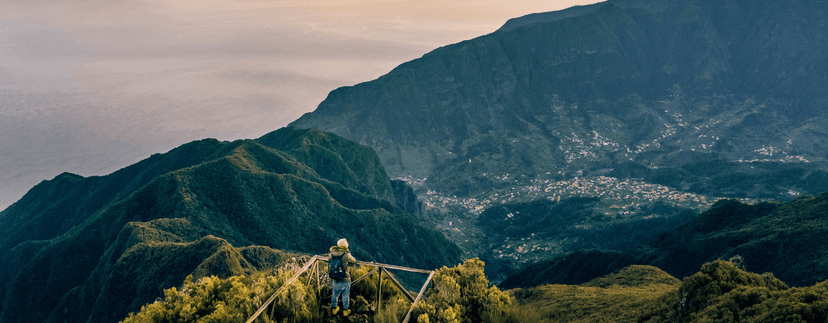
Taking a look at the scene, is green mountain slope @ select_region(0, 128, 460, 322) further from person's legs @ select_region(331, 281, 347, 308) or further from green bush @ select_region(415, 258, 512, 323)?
green bush @ select_region(415, 258, 512, 323)

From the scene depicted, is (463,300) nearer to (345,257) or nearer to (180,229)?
(345,257)

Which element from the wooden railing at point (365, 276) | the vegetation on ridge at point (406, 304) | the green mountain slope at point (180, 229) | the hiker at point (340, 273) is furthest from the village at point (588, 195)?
the hiker at point (340, 273)

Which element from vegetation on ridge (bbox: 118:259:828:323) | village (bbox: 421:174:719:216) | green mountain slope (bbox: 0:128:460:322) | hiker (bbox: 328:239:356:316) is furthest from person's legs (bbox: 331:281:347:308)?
village (bbox: 421:174:719:216)

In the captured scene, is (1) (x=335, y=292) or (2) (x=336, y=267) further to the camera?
(1) (x=335, y=292)

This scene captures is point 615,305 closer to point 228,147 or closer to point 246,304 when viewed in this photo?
point 246,304

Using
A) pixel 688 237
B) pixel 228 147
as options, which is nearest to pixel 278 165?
pixel 228 147

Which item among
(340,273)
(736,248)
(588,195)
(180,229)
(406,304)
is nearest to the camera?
(340,273)

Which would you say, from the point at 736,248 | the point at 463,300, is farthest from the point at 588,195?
the point at 463,300

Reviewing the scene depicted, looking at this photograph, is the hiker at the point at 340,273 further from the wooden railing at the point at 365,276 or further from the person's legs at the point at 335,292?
the wooden railing at the point at 365,276
